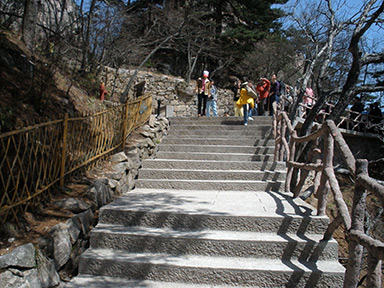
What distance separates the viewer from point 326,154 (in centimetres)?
349

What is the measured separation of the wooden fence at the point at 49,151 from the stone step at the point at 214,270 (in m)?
0.95

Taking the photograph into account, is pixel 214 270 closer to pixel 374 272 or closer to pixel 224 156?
pixel 374 272

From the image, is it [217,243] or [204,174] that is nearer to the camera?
[217,243]

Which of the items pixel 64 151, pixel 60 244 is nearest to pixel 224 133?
pixel 64 151

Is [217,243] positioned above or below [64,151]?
below

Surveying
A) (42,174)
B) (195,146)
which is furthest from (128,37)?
(42,174)

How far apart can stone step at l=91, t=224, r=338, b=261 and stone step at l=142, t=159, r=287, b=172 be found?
2492mm

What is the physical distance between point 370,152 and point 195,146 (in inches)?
591

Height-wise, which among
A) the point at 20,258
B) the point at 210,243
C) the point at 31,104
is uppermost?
the point at 31,104

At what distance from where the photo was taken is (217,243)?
346 cm

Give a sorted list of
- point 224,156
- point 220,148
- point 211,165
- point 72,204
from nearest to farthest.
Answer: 1. point 72,204
2. point 211,165
3. point 224,156
4. point 220,148

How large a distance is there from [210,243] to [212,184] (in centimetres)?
205

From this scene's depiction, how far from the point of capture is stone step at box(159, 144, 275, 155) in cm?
685

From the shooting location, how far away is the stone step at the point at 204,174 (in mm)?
5680
